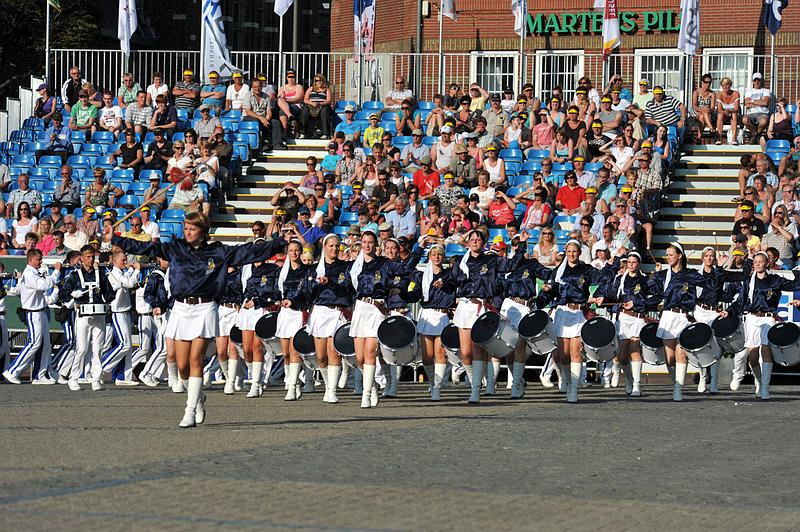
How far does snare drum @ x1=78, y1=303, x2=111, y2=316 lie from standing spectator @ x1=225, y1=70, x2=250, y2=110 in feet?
31.5

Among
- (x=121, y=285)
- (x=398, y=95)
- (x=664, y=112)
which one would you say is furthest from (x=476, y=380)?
(x=398, y=95)

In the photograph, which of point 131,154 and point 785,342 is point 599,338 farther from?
point 131,154

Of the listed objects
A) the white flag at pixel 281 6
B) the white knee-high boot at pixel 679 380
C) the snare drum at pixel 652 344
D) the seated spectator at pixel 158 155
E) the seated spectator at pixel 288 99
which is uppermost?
the white flag at pixel 281 6

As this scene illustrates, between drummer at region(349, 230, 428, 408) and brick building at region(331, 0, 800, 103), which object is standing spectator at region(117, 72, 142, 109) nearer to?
brick building at region(331, 0, 800, 103)

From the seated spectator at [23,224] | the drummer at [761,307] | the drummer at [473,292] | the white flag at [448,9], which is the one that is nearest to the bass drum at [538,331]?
the drummer at [473,292]

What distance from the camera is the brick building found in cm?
3047

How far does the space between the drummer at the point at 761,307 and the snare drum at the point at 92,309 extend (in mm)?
7996

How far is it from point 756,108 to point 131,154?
11.2 metres

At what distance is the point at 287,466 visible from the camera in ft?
35.7

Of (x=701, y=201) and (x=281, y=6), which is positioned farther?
(x=281, y=6)

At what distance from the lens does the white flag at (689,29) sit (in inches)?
1118

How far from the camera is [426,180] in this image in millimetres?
24938

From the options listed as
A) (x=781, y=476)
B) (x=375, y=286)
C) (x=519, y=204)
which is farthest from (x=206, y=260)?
(x=519, y=204)

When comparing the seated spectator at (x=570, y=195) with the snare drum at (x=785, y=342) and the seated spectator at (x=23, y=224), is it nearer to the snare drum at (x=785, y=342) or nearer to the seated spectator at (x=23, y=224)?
the snare drum at (x=785, y=342)
